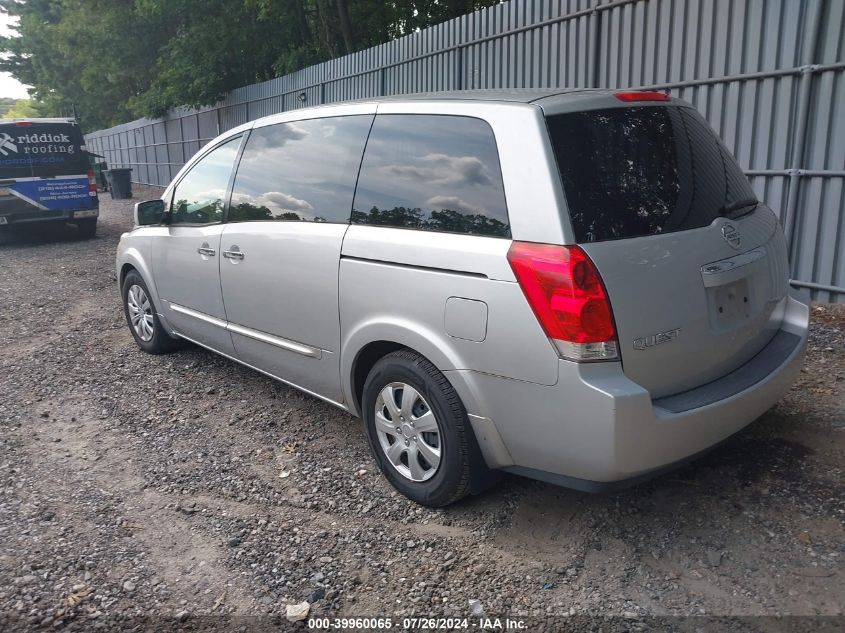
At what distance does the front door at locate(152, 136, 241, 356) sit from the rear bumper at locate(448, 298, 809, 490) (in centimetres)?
229

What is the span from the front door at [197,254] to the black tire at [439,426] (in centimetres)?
170

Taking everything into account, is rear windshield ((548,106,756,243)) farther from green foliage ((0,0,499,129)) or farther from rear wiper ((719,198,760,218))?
green foliage ((0,0,499,129))

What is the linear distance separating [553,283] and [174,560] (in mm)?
2007

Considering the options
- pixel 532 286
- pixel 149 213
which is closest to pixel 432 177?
pixel 532 286

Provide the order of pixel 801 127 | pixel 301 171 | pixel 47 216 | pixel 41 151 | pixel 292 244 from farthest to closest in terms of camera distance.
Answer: pixel 47 216, pixel 41 151, pixel 801 127, pixel 301 171, pixel 292 244

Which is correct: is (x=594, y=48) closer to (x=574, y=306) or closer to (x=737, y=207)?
(x=737, y=207)

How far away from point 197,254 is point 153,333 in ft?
4.51

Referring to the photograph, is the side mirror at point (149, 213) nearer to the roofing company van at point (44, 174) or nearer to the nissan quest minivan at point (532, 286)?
the nissan quest minivan at point (532, 286)

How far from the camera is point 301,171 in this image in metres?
4.01

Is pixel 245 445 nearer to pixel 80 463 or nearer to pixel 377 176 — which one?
pixel 80 463

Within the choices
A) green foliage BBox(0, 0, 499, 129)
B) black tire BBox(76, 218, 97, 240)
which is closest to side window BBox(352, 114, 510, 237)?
black tire BBox(76, 218, 97, 240)

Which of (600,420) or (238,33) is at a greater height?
(238,33)

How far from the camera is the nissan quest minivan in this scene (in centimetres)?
268

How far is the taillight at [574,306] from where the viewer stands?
8.64 ft
